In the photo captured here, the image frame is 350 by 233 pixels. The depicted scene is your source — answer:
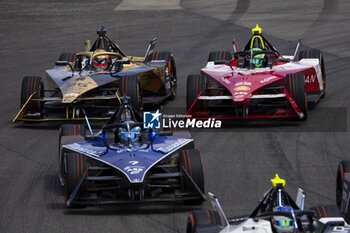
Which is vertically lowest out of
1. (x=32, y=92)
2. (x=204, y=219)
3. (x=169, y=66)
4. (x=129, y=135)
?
(x=204, y=219)

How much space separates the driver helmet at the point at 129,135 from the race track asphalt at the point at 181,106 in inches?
48.7

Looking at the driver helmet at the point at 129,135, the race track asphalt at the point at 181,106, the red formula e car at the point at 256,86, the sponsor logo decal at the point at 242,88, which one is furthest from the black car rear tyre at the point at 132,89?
the driver helmet at the point at 129,135

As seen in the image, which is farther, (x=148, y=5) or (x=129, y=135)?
(x=148, y=5)

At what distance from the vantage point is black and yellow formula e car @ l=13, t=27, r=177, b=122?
661 inches

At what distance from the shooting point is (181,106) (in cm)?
1906

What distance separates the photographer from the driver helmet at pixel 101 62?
60.3ft

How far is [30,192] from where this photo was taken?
12055 mm

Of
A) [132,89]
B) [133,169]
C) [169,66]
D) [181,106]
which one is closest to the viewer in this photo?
[133,169]

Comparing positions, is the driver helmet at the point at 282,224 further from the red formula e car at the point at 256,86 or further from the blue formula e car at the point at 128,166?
the red formula e car at the point at 256,86

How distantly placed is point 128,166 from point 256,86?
609 cm

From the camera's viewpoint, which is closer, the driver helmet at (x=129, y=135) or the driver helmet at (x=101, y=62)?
the driver helmet at (x=129, y=135)

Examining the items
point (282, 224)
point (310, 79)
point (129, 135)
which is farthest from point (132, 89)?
point (282, 224)

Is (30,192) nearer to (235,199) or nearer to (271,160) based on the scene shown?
(235,199)

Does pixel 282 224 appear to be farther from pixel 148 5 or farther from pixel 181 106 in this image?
pixel 148 5
